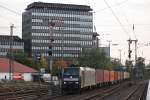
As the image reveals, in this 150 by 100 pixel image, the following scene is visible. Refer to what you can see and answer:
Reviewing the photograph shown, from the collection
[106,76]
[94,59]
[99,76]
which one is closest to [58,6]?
[94,59]

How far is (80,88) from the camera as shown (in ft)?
166

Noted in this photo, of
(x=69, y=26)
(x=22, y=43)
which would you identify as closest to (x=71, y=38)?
(x=69, y=26)

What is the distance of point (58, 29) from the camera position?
6860 inches

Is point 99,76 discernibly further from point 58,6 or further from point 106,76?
point 58,6

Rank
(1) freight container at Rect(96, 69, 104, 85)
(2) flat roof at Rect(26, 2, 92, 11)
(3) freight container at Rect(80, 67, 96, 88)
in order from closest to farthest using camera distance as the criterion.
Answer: (3) freight container at Rect(80, 67, 96, 88), (1) freight container at Rect(96, 69, 104, 85), (2) flat roof at Rect(26, 2, 92, 11)

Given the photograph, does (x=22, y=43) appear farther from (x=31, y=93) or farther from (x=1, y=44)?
(x=31, y=93)

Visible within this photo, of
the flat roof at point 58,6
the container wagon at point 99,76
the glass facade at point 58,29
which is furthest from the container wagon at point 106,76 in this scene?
the flat roof at point 58,6

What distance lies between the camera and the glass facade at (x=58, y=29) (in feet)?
586

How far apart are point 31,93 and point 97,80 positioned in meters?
21.0

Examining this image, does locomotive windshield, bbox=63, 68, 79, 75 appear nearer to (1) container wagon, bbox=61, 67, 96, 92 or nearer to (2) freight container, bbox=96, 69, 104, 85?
(1) container wagon, bbox=61, 67, 96, 92

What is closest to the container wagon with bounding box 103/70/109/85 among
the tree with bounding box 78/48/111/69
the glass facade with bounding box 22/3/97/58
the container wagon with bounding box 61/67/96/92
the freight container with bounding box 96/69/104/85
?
the freight container with bounding box 96/69/104/85

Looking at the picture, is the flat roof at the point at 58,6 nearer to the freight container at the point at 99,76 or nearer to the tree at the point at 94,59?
the tree at the point at 94,59

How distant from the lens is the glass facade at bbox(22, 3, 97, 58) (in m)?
178

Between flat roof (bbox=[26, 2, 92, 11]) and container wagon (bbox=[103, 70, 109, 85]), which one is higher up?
flat roof (bbox=[26, 2, 92, 11])
